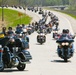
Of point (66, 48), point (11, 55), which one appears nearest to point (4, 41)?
point (11, 55)

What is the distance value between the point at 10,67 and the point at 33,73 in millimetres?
896

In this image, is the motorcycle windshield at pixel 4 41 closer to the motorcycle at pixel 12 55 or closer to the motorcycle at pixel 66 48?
the motorcycle at pixel 12 55

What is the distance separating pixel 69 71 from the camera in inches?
757

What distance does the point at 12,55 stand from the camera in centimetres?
1830

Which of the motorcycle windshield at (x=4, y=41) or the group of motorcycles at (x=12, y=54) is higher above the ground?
the motorcycle windshield at (x=4, y=41)

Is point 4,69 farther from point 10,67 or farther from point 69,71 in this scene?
point 69,71

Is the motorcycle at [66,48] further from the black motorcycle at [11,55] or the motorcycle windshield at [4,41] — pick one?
the motorcycle windshield at [4,41]

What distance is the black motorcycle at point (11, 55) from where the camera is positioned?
58.8 ft

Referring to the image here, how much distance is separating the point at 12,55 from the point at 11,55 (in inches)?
1.6

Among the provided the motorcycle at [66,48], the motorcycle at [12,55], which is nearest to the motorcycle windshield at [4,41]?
the motorcycle at [12,55]

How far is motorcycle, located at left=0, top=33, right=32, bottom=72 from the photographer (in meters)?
17.9

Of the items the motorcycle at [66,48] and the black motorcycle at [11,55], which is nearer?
the black motorcycle at [11,55]

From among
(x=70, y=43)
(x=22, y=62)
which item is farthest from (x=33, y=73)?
(x=70, y=43)

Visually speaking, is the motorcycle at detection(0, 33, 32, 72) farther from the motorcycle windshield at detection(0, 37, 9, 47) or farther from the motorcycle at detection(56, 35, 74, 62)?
the motorcycle at detection(56, 35, 74, 62)
